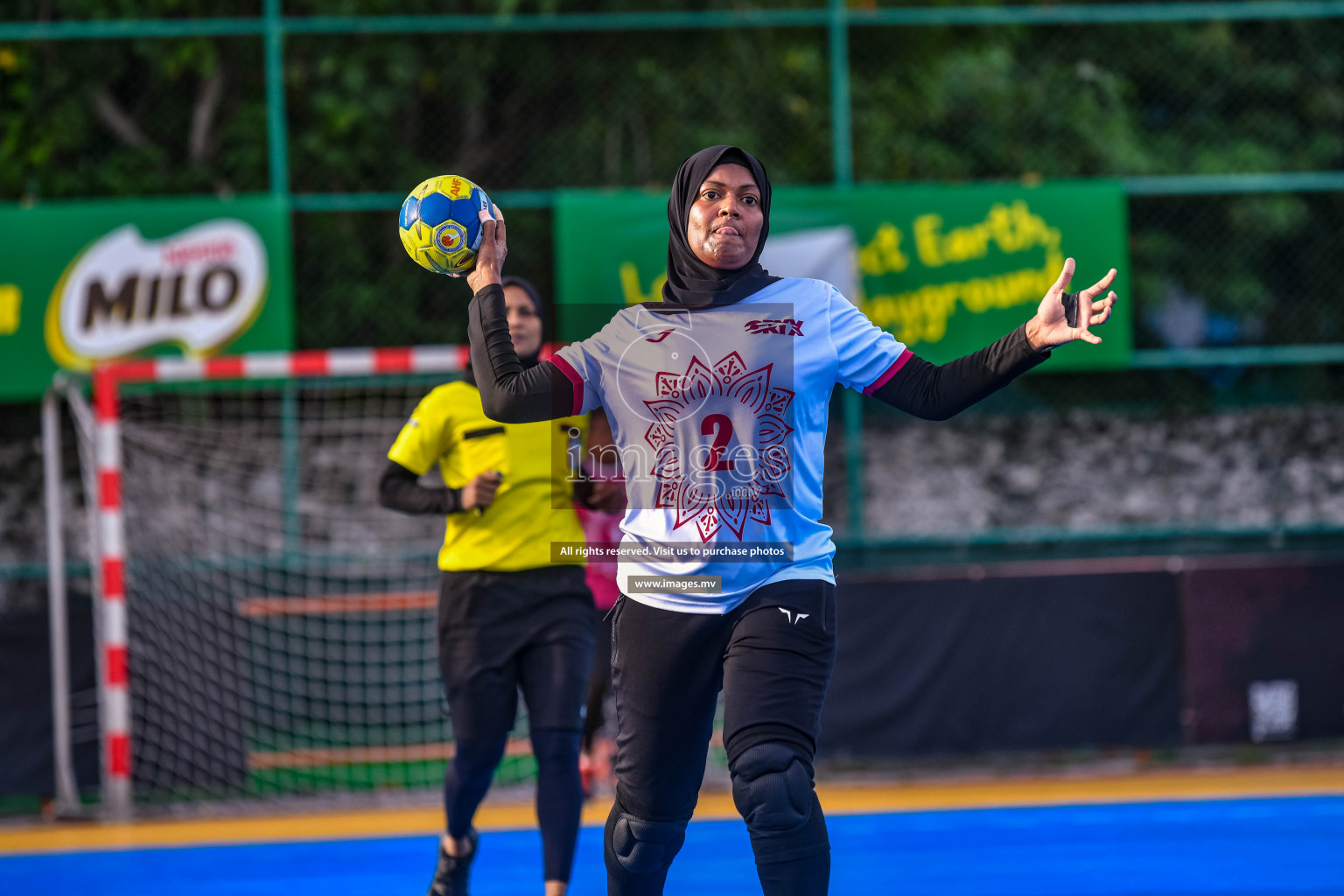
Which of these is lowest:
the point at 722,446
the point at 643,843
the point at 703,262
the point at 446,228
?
the point at 643,843

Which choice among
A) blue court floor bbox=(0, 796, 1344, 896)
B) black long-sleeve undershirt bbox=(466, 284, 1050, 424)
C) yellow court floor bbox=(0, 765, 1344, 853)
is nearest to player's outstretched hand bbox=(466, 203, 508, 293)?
black long-sleeve undershirt bbox=(466, 284, 1050, 424)

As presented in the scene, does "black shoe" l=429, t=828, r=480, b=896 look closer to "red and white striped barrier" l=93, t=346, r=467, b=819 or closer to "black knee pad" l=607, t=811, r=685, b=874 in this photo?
"black knee pad" l=607, t=811, r=685, b=874

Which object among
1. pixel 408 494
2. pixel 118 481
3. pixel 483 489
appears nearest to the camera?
Result: pixel 483 489

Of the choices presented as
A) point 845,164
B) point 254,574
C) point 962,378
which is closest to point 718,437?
point 962,378

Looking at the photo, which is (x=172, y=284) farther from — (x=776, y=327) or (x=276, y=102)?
(x=776, y=327)

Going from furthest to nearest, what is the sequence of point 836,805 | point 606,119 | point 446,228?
point 606,119
point 836,805
point 446,228

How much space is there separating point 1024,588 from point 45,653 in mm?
5454

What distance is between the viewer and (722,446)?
325 centimetres

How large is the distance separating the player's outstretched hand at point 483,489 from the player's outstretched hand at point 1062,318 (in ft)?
6.63

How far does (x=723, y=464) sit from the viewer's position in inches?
128

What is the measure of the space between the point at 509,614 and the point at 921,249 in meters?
5.44

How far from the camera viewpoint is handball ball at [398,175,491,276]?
3.49 m

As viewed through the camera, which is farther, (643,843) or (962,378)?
(643,843)

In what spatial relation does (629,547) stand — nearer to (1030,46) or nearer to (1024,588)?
(1024,588)
